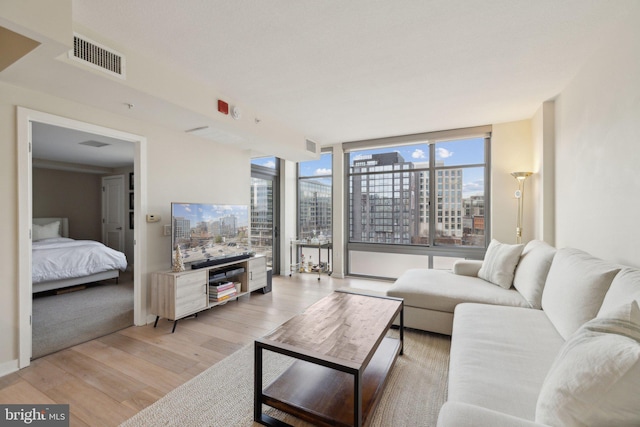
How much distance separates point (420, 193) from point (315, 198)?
76.5 inches

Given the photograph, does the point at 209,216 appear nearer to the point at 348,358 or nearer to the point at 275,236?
the point at 275,236

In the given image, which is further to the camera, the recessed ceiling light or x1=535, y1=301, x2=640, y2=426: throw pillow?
the recessed ceiling light

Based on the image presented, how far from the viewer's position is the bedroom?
118 inches

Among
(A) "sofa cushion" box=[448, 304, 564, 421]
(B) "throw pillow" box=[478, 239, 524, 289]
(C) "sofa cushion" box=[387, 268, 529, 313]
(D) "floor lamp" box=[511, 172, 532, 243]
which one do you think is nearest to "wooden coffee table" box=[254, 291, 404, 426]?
(A) "sofa cushion" box=[448, 304, 564, 421]

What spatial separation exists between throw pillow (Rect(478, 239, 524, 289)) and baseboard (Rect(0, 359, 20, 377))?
13.6 feet

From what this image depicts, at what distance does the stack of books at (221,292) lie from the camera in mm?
3250

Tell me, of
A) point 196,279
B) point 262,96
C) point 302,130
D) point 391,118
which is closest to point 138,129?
point 262,96

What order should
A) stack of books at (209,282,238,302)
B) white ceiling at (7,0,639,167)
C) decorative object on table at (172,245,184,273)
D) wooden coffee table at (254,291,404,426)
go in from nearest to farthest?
wooden coffee table at (254,291,404,426), white ceiling at (7,0,639,167), decorative object on table at (172,245,184,273), stack of books at (209,282,238,302)

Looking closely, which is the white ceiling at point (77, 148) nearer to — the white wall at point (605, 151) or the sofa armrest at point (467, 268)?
the sofa armrest at point (467, 268)

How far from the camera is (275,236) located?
5.37m

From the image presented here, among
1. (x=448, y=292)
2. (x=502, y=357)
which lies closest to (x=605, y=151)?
(x=448, y=292)

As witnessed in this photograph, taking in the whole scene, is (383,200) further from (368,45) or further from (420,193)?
(368,45)

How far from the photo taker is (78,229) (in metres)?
6.30

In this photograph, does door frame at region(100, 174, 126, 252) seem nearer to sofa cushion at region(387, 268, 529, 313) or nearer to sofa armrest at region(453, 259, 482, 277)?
sofa cushion at region(387, 268, 529, 313)
